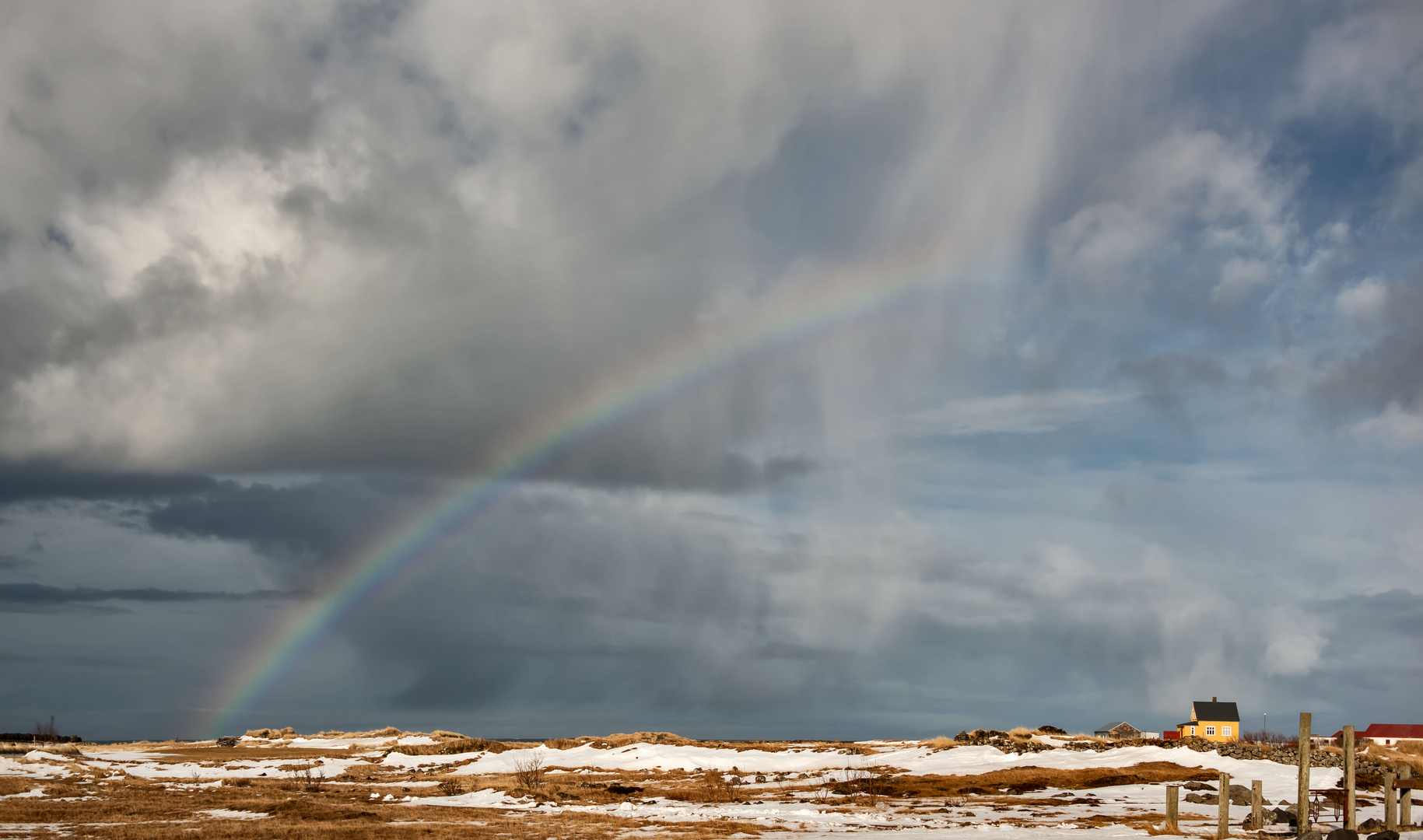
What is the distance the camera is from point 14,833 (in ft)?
103

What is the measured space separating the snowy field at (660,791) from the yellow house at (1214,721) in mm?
63285

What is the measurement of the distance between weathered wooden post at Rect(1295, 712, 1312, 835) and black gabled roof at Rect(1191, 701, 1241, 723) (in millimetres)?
109132

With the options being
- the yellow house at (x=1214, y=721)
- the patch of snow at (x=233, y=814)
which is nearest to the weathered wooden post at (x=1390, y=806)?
the patch of snow at (x=233, y=814)

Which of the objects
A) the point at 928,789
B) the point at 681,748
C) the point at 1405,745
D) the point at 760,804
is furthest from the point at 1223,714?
the point at 760,804

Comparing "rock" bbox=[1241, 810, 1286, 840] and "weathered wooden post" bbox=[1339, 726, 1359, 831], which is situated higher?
"weathered wooden post" bbox=[1339, 726, 1359, 831]

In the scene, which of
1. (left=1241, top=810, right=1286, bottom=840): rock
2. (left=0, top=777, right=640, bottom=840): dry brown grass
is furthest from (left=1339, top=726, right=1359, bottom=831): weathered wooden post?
(left=0, top=777, right=640, bottom=840): dry brown grass

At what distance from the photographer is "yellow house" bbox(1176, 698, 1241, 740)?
124 meters

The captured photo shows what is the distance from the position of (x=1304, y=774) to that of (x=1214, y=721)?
110m

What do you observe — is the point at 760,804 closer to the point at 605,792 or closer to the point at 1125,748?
the point at 605,792

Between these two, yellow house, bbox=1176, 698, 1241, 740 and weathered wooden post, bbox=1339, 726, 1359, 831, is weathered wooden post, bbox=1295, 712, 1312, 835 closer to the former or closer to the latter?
weathered wooden post, bbox=1339, 726, 1359, 831

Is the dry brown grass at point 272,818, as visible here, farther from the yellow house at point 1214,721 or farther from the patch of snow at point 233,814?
the yellow house at point 1214,721

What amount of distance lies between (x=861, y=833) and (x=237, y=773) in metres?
49.5

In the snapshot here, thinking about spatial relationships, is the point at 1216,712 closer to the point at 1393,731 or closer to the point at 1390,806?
the point at 1393,731

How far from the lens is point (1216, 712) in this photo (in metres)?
127
